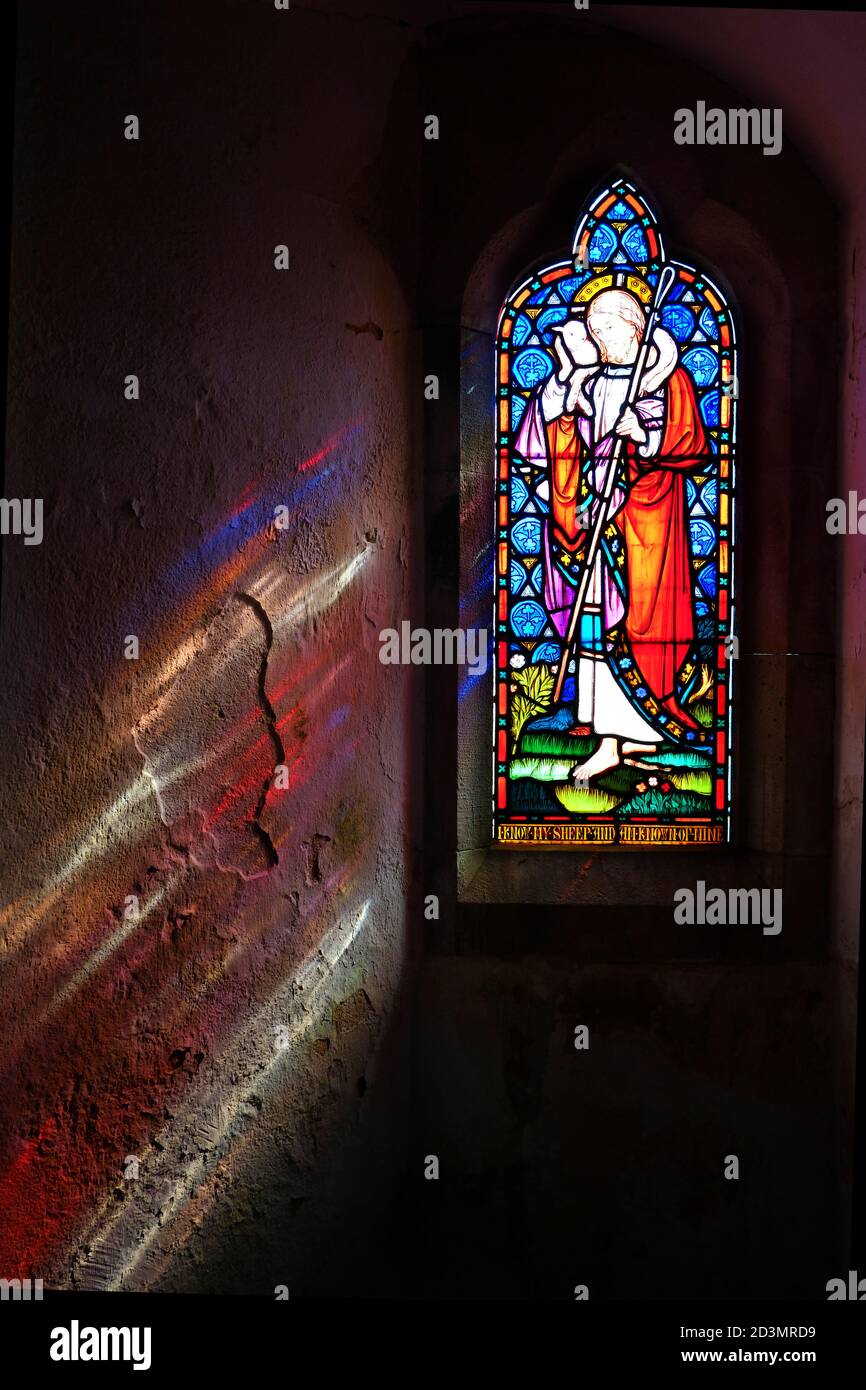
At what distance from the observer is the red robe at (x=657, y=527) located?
3.57 metres

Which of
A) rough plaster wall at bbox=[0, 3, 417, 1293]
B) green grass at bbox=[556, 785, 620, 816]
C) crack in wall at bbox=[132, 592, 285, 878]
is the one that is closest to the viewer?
rough plaster wall at bbox=[0, 3, 417, 1293]

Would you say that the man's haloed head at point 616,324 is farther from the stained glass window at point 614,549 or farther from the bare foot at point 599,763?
the bare foot at point 599,763

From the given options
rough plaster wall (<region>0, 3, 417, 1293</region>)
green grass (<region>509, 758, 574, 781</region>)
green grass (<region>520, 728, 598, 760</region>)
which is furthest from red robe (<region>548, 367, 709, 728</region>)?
rough plaster wall (<region>0, 3, 417, 1293</region>)

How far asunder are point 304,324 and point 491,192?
934mm

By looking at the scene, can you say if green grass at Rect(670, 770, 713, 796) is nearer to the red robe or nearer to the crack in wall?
the red robe

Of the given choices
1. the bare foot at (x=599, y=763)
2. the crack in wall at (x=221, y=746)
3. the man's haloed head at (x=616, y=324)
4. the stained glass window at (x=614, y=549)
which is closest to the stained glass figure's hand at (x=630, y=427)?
the stained glass window at (x=614, y=549)

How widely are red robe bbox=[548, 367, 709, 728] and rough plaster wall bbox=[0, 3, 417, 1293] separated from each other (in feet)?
1.90

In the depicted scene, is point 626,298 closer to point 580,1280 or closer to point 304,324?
point 304,324

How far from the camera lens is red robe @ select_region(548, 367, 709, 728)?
357 cm

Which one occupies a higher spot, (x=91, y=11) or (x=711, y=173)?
(x=711, y=173)

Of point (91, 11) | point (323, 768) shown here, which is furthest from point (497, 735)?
point (91, 11)

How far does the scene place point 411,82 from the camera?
3.41 meters

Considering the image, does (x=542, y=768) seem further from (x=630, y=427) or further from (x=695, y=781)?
(x=630, y=427)

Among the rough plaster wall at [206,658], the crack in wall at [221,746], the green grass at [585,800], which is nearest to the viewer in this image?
the rough plaster wall at [206,658]
